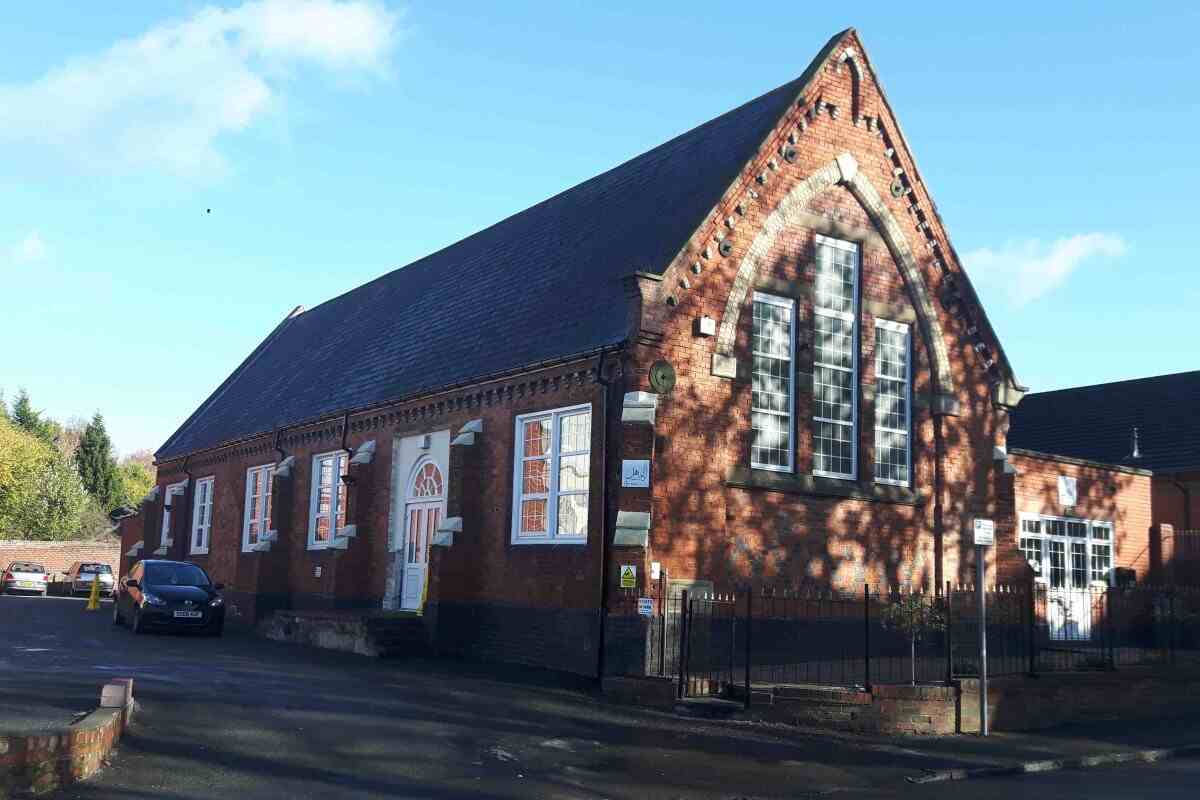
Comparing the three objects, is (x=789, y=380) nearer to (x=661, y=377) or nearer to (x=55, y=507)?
(x=661, y=377)

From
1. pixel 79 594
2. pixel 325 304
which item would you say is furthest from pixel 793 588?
pixel 79 594

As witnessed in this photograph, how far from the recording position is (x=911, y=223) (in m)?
23.2

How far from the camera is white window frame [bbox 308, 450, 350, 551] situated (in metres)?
28.7

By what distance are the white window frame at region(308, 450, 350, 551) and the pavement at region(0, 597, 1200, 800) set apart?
947cm

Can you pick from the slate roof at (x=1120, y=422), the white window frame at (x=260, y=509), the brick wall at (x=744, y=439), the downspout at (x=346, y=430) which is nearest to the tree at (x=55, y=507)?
the white window frame at (x=260, y=509)

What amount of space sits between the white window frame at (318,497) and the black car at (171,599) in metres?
3.01

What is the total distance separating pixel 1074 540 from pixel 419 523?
1603 centimetres

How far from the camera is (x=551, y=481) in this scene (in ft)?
68.3

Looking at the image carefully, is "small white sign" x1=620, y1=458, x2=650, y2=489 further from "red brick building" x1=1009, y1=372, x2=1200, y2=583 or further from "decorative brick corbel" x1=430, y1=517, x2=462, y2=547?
"red brick building" x1=1009, y1=372, x2=1200, y2=583

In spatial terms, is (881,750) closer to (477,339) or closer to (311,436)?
(477,339)

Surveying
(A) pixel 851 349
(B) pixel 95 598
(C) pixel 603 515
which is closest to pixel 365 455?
(C) pixel 603 515

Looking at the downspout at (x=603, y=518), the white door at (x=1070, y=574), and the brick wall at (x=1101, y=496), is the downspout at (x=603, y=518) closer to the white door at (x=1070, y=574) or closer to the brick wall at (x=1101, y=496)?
the brick wall at (x=1101, y=496)

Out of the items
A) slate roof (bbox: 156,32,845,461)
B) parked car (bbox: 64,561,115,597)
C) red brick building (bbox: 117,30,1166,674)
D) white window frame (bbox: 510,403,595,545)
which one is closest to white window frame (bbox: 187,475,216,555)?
slate roof (bbox: 156,32,845,461)

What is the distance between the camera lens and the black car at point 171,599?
25.2 metres
